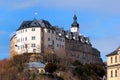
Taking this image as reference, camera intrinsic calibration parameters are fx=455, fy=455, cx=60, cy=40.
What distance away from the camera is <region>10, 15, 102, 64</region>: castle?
135m

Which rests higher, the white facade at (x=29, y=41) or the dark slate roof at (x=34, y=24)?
the dark slate roof at (x=34, y=24)

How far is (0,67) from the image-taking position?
119 m

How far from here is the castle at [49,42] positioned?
135375 millimetres

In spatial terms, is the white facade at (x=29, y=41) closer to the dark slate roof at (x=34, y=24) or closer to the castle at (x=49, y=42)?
the castle at (x=49, y=42)

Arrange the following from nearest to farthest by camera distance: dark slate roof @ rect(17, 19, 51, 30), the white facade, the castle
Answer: the white facade
the castle
dark slate roof @ rect(17, 19, 51, 30)

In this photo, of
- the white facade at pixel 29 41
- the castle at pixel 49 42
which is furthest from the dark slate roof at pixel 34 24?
the white facade at pixel 29 41

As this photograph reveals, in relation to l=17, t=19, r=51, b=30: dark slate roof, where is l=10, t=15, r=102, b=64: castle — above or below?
→ below

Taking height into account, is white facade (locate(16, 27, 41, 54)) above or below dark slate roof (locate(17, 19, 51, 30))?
below

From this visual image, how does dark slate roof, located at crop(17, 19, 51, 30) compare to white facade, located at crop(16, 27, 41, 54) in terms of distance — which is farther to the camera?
dark slate roof, located at crop(17, 19, 51, 30)

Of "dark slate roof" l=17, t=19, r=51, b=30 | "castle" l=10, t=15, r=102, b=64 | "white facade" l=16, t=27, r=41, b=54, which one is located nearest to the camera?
"white facade" l=16, t=27, r=41, b=54

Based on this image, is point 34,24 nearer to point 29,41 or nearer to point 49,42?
point 29,41

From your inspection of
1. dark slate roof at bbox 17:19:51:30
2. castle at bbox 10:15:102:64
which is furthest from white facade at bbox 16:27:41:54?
dark slate roof at bbox 17:19:51:30

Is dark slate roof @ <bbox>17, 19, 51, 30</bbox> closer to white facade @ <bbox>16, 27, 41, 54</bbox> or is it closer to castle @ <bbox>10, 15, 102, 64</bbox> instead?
castle @ <bbox>10, 15, 102, 64</bbox>

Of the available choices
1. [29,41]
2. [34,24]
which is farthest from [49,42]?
[34,24]
